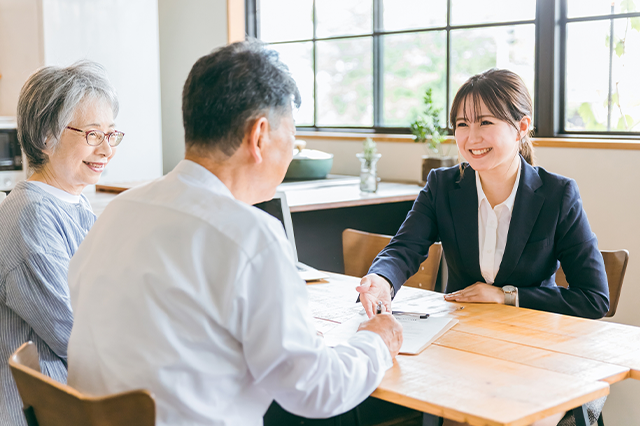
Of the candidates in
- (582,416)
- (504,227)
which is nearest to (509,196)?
(504,227)

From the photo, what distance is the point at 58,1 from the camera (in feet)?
12.1

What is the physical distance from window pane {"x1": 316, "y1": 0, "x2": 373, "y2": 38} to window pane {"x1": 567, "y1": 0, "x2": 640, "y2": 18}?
140 cm

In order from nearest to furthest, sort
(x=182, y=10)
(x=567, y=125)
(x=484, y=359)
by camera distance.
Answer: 1. (x=484, y=359)
2. (x=567, y=125)
3. (x=182, y=10)

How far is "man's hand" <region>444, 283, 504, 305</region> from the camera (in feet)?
5.86

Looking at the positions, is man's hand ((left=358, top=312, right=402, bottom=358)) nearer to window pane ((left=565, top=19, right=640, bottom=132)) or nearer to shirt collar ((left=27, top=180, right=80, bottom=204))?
shirt collar ((left=27, top=180, right=80, bottom=204))

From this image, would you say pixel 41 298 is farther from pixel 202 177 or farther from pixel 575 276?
pixel 575 276

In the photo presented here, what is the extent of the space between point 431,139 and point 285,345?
2.82 metres

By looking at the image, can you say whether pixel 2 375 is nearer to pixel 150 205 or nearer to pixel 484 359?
pixel 150 205

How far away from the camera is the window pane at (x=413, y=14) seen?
12.9ft

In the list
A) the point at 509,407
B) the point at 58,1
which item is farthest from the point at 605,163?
the point at 58,1

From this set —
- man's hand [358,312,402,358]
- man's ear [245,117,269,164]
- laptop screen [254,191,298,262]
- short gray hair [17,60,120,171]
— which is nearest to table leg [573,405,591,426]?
man's hand [358,312,402,358]

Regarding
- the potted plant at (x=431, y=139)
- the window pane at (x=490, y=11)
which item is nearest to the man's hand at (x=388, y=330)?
the potted plant at (x=431, y=139)

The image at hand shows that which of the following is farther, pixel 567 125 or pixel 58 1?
pixel 58 1

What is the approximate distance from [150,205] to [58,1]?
10.5 ft
